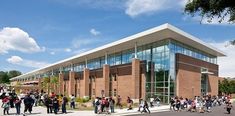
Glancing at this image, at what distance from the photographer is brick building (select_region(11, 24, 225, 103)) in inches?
1807

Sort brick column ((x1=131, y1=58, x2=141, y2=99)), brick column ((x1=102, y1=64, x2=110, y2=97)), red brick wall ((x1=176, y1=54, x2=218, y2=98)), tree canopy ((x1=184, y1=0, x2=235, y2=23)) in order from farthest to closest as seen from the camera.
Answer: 1. brick column ((x1=102, y1=64, x2=110, y2=97))
2. brick column ((x1=131, y1=58, x2=141, y2=99))
3. red brick wall ((x1=176, y1=54, x2=218, y2=98))
4. tree canopy ((x1=184, y1=0, x2=235, y2=23))

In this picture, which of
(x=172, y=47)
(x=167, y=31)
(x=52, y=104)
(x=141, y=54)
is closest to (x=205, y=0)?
(x=52, y=104)

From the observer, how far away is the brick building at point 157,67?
45.9m

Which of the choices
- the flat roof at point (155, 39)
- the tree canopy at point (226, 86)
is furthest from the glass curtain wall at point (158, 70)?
the tree canopy at point (226, 86)

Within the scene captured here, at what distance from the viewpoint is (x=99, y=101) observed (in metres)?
30.0

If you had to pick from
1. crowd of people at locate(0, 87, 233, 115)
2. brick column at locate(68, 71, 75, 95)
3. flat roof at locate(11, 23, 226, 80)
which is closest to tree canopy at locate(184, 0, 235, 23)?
crowd of people at locate(0, 87, 233, 115)

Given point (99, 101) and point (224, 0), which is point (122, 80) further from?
point (224, 0)

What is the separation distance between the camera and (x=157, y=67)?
4741 cm

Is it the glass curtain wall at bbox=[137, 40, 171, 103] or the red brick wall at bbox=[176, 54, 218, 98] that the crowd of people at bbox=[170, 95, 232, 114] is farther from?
the red brick wall at bbox=[176, 54, 218, 98]

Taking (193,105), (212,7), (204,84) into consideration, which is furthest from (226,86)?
(212,7)

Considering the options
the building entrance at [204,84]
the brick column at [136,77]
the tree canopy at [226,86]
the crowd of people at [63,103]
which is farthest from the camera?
the tree canopy at [226,86]

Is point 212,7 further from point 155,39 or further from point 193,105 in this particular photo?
point 155,39

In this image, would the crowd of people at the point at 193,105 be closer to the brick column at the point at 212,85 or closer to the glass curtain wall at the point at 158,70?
the glass curtain wall at the point at 158,70

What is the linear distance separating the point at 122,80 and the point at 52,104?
24896mm
